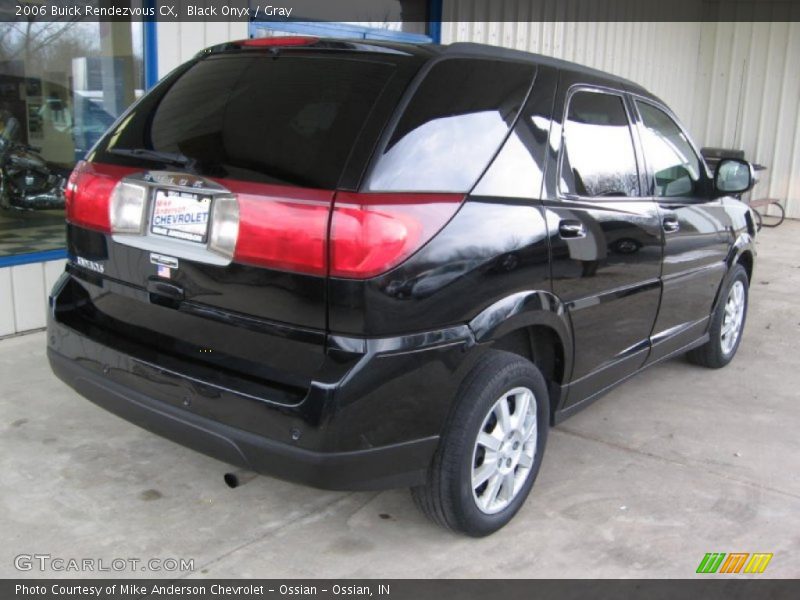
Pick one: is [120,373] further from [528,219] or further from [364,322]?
[528,219]

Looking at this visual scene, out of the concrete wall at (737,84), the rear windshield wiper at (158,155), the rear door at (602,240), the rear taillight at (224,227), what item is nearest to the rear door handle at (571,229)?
the rear door at (602,240)

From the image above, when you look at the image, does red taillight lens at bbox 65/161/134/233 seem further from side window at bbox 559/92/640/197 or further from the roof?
side window at bbox 559/92/640/197

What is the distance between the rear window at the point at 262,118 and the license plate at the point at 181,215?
0.36ft

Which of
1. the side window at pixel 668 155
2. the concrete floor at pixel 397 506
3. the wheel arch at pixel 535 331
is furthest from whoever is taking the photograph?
the side window at pixel 668 155

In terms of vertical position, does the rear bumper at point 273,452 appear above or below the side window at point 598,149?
below

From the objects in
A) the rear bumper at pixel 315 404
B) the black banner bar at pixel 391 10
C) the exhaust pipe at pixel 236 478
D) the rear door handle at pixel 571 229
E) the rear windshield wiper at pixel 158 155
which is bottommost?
the exhaust pipe at pixel 236 478

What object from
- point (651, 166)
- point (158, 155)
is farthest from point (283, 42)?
point (651, 166)

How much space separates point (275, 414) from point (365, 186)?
2.47 ft

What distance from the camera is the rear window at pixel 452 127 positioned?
2576 millimetres

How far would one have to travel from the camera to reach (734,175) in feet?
15.0

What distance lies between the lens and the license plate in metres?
2.62

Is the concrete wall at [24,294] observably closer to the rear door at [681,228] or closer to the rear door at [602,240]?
the rear door at [602,240]

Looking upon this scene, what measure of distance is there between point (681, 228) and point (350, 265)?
7.90ft

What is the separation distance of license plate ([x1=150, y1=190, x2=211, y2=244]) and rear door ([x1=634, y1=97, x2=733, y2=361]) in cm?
232
